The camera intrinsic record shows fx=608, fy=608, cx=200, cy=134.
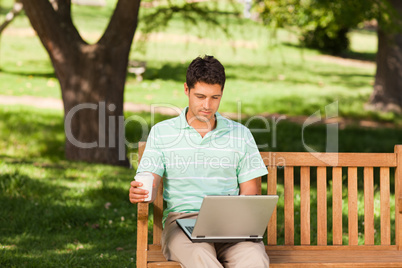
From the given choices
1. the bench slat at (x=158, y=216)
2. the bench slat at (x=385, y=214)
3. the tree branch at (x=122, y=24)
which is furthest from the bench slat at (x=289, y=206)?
the tree branch at (x=122, y=24)

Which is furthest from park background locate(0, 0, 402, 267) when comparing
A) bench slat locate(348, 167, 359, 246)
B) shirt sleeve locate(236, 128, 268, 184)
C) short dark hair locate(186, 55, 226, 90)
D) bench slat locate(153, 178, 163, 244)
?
short dark hair locate(186, 55, 226, 90)

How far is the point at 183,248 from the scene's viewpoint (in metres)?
3.40

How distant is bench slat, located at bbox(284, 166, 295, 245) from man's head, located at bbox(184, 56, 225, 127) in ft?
2.77

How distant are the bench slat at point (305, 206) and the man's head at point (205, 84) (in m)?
0.93

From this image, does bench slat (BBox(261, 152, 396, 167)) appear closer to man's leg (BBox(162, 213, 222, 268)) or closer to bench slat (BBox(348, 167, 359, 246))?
bench slat (BBox(348, 167, 359, 246))

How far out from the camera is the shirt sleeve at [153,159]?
11.8 ft

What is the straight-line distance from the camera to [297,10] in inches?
541

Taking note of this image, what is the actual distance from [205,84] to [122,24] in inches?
191

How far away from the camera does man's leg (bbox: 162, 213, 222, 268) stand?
327cm

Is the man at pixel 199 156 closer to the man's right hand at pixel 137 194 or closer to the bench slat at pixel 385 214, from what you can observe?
the man's right hand at pixel 137 194

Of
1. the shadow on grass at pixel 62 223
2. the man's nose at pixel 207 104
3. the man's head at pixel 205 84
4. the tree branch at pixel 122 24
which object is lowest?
the shadow on grass at pixel 62 223

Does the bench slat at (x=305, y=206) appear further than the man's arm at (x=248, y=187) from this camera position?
Yes

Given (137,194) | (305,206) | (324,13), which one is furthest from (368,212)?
(324,13)

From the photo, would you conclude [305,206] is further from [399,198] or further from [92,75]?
[92,75]
